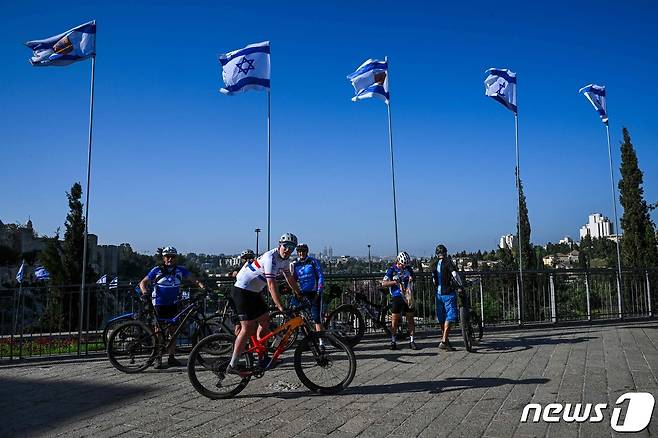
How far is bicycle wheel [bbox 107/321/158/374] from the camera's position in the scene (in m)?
8.13

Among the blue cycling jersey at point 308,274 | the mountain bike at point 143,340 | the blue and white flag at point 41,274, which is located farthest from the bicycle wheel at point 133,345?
the blue and white flag at point 41,274

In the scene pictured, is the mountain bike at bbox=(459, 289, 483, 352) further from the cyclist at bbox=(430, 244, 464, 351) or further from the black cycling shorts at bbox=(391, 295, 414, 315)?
the black cycling shorts at bbox=(391, 295, 414, 315)

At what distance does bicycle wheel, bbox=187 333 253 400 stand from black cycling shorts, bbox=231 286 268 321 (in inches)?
14.7

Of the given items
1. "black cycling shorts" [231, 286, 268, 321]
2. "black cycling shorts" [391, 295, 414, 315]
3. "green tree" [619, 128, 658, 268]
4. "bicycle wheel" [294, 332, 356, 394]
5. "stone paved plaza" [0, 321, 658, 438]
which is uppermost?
"green tree" [619, 128, 658, 268]

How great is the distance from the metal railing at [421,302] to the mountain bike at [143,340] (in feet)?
2.68

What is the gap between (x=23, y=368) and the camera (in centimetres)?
902

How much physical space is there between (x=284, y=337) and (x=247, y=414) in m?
1.22

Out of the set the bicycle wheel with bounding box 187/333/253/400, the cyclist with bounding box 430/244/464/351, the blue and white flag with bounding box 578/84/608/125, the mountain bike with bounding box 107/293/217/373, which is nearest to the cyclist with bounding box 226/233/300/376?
the bicycle wheel with bounding box 187/333/253/400

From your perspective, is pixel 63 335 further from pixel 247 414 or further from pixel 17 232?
pixel 17 232

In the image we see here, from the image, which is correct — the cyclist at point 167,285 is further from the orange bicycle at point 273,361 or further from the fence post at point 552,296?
the fence post at point 552,296

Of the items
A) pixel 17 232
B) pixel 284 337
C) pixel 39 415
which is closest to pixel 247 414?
pixel 284 337

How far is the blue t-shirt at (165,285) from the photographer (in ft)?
28.1

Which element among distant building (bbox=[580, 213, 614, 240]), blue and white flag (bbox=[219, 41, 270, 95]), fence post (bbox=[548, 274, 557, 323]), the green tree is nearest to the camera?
fence post (bbox=[548, 274, 557, 323])

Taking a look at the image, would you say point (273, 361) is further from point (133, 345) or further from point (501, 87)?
point (501, 87)
